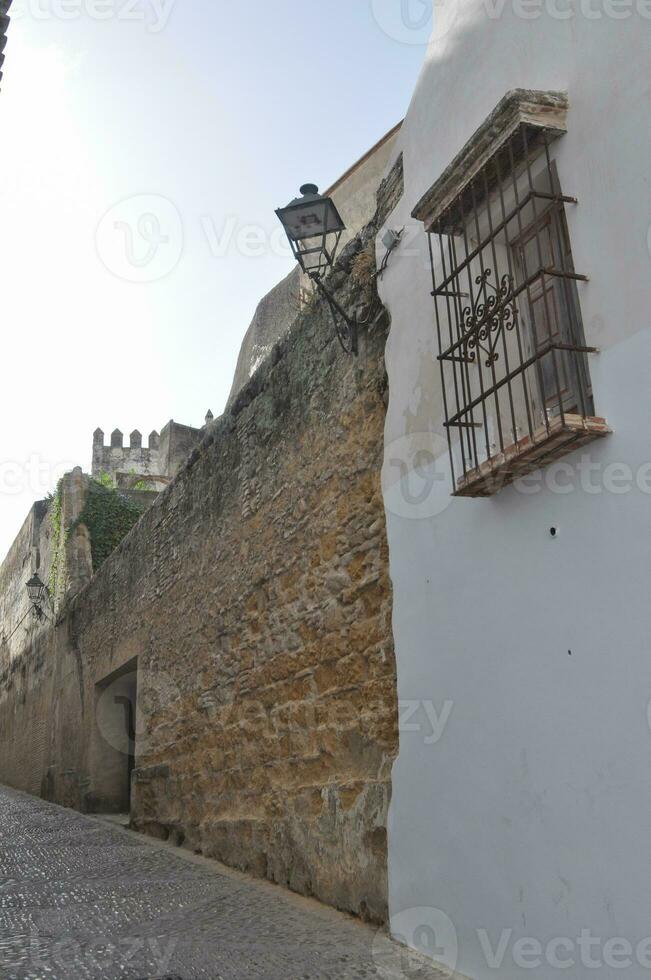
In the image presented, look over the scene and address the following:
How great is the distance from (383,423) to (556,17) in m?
1.95

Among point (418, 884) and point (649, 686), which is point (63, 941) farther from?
point (649, 686)

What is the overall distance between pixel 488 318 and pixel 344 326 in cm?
162

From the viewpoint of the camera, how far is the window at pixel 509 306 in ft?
10.7

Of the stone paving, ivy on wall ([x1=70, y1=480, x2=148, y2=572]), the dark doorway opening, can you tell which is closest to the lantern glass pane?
the stone paving

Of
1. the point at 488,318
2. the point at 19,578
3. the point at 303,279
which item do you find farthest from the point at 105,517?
the point at 488,318

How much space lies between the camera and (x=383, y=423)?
182 inches

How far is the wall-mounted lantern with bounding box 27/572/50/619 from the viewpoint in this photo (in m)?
14.7

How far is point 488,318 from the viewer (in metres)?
3.57

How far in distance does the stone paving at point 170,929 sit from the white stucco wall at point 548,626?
369 mm

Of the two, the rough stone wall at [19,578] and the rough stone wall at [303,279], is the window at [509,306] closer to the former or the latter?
the rough stone wall at [303,279]

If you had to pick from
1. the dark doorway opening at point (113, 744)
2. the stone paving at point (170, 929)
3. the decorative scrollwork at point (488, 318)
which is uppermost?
the decorative scrollwork at point (488, 318)

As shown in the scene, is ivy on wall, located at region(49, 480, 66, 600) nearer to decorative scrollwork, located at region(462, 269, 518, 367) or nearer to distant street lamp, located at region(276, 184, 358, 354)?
distant street lamp, located at region(276, 184, 358, 354)

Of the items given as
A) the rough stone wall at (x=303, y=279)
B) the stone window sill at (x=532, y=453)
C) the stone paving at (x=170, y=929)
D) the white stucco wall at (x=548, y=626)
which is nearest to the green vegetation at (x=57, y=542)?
the rough stone wall at (x=303, y=279)

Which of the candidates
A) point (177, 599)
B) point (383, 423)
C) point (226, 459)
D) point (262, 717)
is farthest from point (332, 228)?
point (177, 599)
